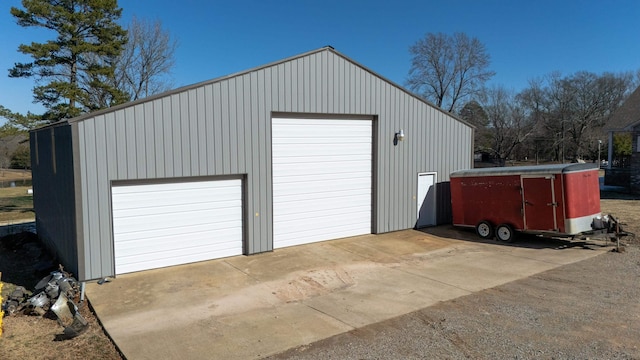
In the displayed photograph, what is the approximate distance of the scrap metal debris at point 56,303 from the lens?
5.94 metres

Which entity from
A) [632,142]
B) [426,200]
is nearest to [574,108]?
[632,142]

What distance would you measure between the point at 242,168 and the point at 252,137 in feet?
2.53

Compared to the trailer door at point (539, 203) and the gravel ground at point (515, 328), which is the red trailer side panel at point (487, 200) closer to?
the trailer door at point (539, 203)

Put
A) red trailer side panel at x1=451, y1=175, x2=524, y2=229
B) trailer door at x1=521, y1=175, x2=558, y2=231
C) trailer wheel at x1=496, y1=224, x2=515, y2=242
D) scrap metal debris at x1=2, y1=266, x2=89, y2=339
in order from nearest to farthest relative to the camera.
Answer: scrap metal debris at x1=2, y1=266, x2=89, y2=339
trailer door at x1=521, y1=175, x2=558, y2=231
red trailer side panel at x1=451, y1=175, x2=524, y2=229
trailer wheel at x1=496, y1=224, x2=515, y2=242

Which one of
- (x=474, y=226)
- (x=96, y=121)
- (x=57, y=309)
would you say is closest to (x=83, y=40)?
(x=96, y=121)

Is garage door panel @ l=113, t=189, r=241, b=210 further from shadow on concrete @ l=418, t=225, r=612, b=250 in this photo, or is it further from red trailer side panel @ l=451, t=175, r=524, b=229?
red trailer side panel @ l=451, t=175, r=524, b=229

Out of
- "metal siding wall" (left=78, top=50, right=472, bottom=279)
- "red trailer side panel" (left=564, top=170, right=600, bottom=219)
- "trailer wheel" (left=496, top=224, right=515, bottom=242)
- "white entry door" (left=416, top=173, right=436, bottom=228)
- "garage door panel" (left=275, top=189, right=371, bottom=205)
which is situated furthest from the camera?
"white entry door" (left=416, top=173, right=436, bottom=228)

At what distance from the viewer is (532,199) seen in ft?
35.6

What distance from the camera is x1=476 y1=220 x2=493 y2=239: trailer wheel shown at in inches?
471

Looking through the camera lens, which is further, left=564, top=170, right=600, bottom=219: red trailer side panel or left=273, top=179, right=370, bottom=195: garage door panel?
left=273, top=179, right=370, bottom=195: garage door panel

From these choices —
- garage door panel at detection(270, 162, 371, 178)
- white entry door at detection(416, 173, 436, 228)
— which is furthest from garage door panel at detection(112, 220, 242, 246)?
white entry door at detection(416, 173, 436, 228)

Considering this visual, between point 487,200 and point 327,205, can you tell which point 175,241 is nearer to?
point 327,205

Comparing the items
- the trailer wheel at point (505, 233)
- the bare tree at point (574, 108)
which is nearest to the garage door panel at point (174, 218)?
the trailer wheel at point (505, 233)

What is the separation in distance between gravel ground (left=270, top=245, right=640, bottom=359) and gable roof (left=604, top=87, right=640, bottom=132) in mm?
19777
